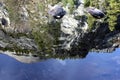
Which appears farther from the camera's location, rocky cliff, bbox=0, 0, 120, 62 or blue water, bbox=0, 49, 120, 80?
blue water, bbox=0, 49, 120, 80

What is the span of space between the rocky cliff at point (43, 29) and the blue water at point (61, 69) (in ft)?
0.53

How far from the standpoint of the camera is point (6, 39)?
570cm

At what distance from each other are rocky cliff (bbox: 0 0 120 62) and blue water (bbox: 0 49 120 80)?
161 mm

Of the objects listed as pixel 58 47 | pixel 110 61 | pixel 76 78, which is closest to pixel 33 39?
pixel 58 47

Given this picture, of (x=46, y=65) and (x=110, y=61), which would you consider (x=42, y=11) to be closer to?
(x=46, y=65)

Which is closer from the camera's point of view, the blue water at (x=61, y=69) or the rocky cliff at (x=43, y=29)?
the rocky cliff at (x=43, y=29)

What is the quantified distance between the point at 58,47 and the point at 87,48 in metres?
0.73

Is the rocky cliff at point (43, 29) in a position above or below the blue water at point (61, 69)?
above

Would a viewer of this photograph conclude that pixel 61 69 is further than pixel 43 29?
Yes

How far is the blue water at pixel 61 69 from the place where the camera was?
18.9ft

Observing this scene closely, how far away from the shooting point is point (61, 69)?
5.87m

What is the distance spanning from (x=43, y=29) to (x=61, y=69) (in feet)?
3.34

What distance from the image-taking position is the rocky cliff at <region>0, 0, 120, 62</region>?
18.5 ft

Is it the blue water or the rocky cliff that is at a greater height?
the rocky cliff
